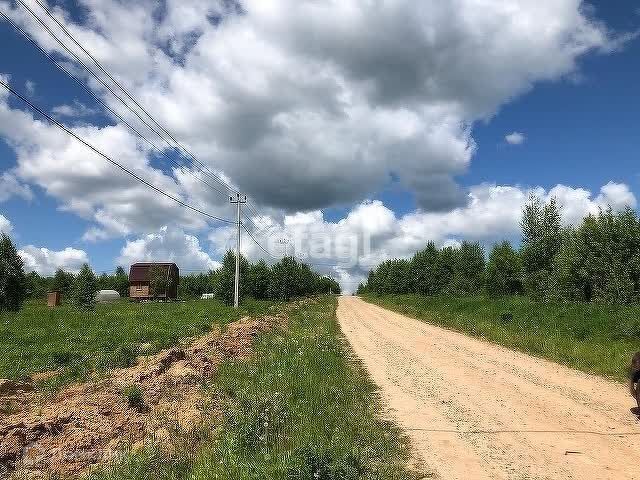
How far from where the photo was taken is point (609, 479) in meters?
6.19

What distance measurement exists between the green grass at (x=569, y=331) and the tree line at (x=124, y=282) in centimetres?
3520

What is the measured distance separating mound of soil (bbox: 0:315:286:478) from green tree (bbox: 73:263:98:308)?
48.7 m

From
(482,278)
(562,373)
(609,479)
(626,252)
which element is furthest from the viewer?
(482,278)

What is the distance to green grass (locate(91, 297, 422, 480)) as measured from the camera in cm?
596

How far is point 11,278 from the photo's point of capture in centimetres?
4228

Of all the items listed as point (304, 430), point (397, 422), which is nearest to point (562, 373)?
point (397, 422)

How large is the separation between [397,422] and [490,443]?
196 centimetres

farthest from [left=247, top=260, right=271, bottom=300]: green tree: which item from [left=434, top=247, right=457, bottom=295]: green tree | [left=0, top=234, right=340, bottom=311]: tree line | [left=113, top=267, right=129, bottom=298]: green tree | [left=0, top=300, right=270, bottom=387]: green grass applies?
[left=113, top=267, right=129, bottom=298]: green tree

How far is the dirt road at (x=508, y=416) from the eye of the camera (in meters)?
6.78

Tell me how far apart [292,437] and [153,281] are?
87.1m

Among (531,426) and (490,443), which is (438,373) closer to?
(531,426)

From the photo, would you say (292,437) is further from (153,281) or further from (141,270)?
(141,270)

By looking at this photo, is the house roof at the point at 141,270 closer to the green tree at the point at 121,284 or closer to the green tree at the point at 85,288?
the green tree at the point at 121,284

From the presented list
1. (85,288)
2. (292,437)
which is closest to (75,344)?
(292,437)
